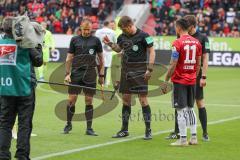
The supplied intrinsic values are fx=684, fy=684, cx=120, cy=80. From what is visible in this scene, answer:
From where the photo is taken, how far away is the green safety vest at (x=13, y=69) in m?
9.16

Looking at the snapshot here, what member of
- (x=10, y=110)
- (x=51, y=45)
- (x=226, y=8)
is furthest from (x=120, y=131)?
(x=226, y=8)

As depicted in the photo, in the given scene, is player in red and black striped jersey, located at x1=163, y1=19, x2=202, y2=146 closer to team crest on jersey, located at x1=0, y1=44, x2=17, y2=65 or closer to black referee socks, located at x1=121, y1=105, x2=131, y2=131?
black referee socks, located at x1=121, y1=105, x2=131, y2=131

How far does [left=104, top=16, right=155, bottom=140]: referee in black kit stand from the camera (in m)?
12.6

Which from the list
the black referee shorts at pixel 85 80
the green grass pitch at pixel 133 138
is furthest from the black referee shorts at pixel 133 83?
the green grass pitch at pixel 133 138

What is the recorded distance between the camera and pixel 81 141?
12.2 metres

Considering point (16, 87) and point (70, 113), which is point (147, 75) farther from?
point (16, 87)

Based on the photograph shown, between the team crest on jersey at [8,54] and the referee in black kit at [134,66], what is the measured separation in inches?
140

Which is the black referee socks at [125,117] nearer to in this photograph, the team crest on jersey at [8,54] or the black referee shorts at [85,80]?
the black referee shorts at [85,80]

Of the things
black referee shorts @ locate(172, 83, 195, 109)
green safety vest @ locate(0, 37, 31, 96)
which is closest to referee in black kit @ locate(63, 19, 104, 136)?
black referee shorts @ locate(172, 83, 195, 109)

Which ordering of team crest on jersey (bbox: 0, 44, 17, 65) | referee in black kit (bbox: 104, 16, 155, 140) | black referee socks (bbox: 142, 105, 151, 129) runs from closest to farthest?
team crest on jersey (bbox: 0, 44, 17, 65), black referee socks (bbox: 142, 105, 151, 129), referee in black kit (bbox: 104, 16, 155, 140)

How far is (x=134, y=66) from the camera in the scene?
1283 cm

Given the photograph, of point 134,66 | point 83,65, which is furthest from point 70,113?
point 134,66

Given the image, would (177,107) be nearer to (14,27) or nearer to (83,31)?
(83,31)

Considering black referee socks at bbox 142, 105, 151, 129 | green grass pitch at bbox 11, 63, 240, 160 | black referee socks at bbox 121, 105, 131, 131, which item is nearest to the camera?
green grass pitch at bbox 11, 63, 240, 160
